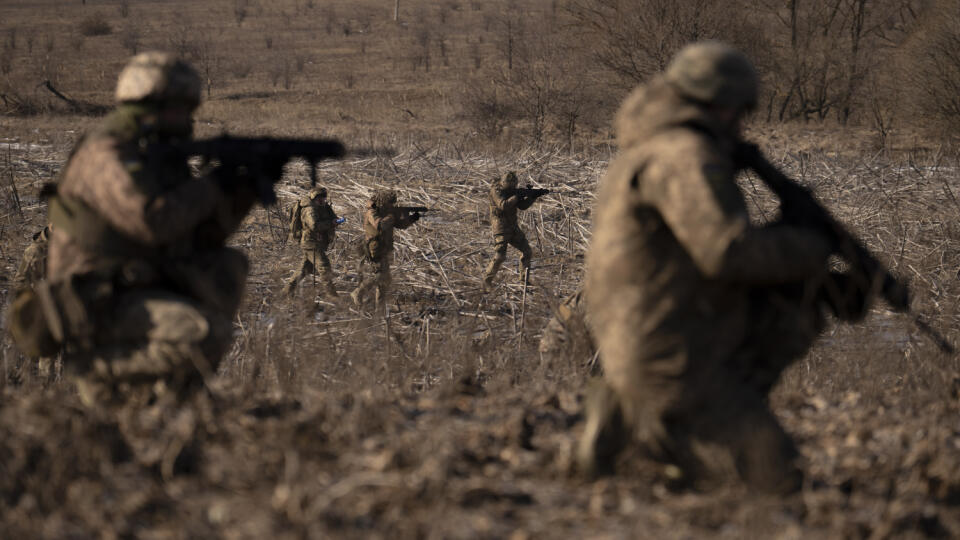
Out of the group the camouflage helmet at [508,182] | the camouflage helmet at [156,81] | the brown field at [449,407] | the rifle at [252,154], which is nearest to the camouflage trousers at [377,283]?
the brown field at [449,407]

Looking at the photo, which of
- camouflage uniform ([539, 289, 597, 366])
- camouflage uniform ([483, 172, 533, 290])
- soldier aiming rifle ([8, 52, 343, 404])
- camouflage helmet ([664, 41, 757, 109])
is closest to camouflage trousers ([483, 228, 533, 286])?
camouflage uniform ([483, 172, 533, 290])

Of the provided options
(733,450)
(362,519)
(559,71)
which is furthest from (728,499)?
(559,71)

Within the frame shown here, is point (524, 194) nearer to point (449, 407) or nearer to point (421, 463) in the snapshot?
point (449, 407)

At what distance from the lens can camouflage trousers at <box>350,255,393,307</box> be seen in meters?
9.68

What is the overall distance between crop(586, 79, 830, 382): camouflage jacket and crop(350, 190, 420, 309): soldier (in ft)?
21.2

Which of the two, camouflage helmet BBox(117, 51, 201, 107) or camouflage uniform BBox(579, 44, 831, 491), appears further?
camouflage helmet BBox(117, 51, 201, 107)

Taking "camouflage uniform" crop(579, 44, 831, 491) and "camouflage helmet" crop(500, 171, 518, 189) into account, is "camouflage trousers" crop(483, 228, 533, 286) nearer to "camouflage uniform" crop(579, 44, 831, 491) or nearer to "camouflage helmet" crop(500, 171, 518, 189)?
"camouflage helmet" crop(500, 171, 518, 189)

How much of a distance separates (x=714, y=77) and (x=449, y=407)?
67.7 inches

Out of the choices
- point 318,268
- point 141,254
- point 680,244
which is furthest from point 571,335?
point 318,268

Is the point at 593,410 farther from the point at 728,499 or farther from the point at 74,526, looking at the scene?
the point at 74,526

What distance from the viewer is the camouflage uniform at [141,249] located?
11.9ft

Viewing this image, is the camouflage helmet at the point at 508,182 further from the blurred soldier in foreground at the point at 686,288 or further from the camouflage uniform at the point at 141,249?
the blurred soldier in foreground at the point at 686,288

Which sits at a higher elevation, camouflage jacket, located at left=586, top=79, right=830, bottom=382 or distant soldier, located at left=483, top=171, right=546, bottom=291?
camouflage jacket, located at left=586, top=79, right=830, bottom=382

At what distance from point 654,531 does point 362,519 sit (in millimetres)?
889
